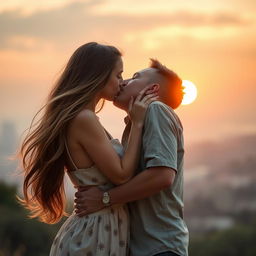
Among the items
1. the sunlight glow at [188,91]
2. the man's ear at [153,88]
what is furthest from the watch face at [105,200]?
the sunlight glow at [188,91]

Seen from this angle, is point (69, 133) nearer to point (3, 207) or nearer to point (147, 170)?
point (147, 170)

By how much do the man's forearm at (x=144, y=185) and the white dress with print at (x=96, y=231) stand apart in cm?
10

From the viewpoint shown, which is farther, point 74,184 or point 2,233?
point 2,233

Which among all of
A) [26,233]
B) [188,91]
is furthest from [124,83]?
[26,233]

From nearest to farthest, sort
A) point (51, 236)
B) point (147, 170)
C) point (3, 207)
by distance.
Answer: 1. point (147, 170)
2. point (51, 236)
3. point (3, 207)

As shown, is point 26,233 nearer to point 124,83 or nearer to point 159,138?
point 124,83

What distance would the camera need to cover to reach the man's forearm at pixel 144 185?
4.74m

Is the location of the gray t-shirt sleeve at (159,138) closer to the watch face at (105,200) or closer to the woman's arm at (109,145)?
the woman's arm at (109,145)

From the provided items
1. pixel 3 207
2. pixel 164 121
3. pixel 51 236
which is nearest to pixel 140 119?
Result: pixel 164 121

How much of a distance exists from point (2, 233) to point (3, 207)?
5.51 meters

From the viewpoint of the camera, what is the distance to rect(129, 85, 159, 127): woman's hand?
15.9ft

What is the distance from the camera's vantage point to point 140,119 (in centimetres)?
487

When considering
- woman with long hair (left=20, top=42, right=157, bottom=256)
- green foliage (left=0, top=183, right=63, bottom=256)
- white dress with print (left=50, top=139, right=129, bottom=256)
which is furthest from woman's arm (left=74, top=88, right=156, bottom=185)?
green foliage (left=0, top=183, right=63, bottom=256)

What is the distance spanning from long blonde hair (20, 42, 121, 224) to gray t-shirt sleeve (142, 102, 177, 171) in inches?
12.6
